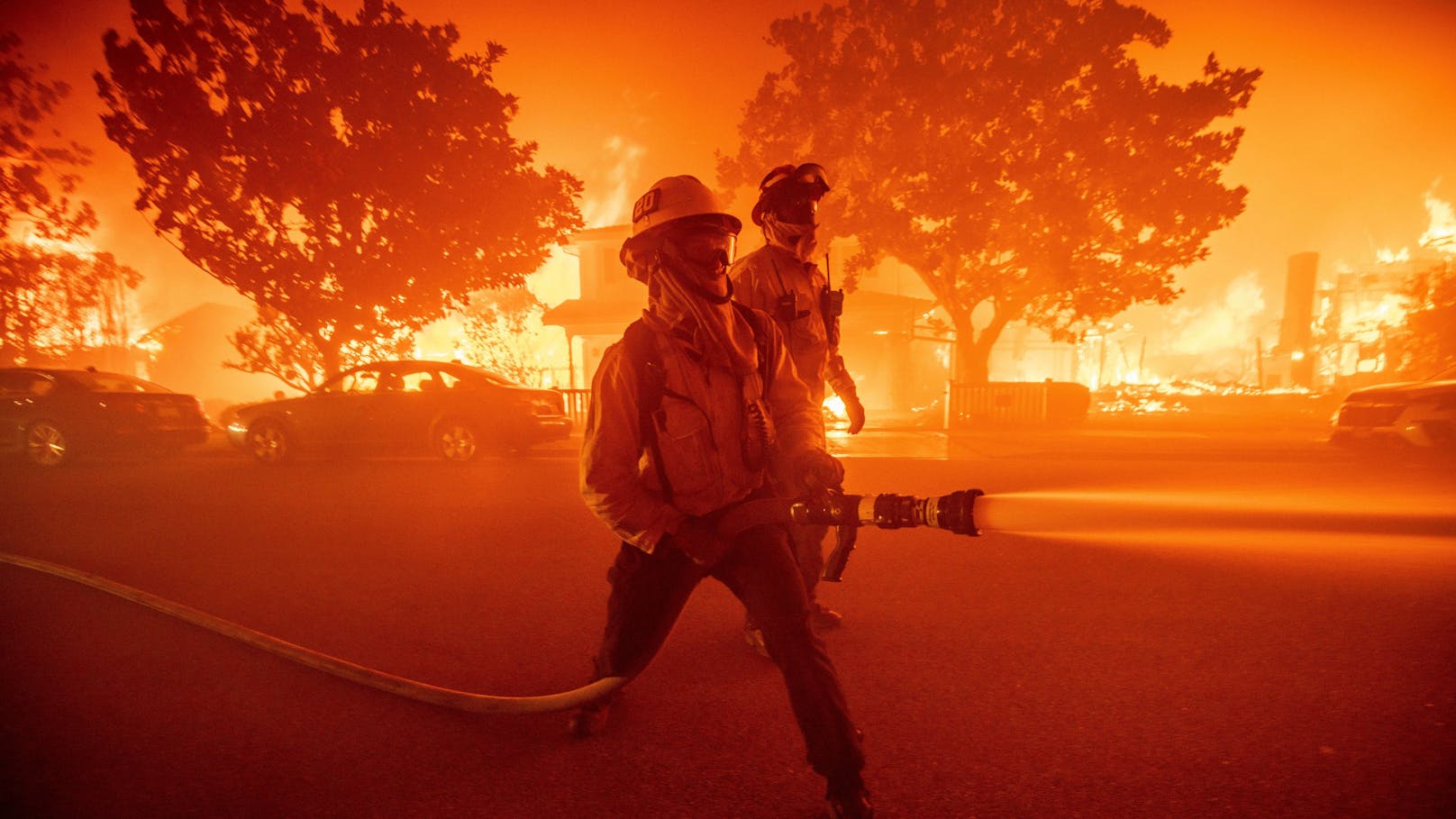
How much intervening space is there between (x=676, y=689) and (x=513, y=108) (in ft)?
52.5

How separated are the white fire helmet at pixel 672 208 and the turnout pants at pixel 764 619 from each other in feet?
3.36

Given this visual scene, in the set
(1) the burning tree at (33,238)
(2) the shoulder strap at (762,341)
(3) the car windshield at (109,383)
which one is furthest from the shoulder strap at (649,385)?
(1) the burning tree at (33,238)

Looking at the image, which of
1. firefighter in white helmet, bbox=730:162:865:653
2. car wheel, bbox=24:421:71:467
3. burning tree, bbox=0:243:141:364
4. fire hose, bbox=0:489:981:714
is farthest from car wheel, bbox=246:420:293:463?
burning tree, bbox=0:243:141:364

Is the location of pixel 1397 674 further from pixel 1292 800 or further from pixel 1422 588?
pixel 1422 588

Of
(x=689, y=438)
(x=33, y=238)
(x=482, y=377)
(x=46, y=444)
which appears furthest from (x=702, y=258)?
(x=33, y=238)

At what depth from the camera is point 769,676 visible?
3.13m

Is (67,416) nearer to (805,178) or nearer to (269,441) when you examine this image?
(269,441)

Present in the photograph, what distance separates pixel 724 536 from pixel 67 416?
13.1 metres

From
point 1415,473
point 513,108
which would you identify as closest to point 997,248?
point 1415,473

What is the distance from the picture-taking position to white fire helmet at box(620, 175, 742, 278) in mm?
2205

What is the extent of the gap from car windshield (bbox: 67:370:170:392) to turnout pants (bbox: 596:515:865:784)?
1242cm

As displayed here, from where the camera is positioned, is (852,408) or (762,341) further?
(852,408)

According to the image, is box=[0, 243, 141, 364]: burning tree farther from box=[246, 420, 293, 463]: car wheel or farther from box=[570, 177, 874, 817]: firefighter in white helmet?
box=[570, 177, 874, 817]: firefighter in white helmet

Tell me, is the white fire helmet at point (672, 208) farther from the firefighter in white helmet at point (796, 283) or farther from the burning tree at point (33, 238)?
the burning tree at point (33, 238)
